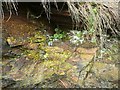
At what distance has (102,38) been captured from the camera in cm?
218

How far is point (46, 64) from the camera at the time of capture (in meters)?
1.92

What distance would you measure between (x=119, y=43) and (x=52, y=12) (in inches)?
26.1

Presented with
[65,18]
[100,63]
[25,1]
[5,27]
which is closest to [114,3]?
[65,18]

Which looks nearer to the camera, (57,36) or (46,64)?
(46,64)

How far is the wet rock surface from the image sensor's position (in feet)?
5.79

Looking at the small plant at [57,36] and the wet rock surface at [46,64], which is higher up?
the small plant at [57,36]

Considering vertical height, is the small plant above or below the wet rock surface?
above

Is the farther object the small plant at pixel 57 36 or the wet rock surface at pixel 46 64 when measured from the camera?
the small plant at pixel 57 36

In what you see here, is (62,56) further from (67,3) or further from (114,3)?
(114,3)

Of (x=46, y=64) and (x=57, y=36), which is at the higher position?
(x=57, y=36)

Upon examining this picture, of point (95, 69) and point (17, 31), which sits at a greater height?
point (17, 31)

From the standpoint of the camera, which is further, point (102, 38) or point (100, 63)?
point (102, 38)

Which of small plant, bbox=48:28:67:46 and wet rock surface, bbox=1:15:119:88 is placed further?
small plant, bbox=48:28:67:46

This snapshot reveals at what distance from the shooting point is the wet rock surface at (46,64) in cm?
176
